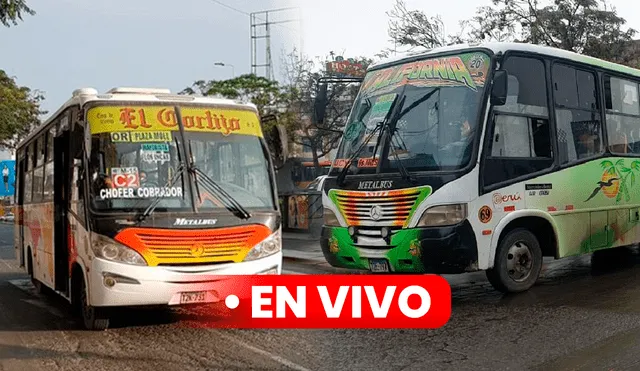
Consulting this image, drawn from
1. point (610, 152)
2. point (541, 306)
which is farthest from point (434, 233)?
point (610, 152)

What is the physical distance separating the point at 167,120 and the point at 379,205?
2.84m

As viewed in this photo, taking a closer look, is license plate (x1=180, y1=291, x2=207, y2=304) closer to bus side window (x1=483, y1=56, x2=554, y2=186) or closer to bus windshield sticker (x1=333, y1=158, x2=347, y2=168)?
bus windshield sticker (x1=333, y1=158, x2=347, y2=168)

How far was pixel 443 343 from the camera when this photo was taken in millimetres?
6938

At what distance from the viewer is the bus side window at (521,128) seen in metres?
9.11

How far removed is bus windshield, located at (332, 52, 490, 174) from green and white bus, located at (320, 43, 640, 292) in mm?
15

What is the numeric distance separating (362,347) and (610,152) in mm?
5865

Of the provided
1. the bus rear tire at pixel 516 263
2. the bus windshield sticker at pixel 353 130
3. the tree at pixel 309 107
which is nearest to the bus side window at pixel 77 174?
the bus windshield sticker at pixel 353 130

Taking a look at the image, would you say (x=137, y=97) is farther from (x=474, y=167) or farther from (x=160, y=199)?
(x=474, y=167)

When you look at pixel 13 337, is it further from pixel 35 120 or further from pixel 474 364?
pixel 35 120

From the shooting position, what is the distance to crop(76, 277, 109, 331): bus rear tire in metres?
7.86

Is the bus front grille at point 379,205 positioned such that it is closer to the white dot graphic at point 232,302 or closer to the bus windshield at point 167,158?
the bus windshield at point 167,158

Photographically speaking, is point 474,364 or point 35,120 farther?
point 35,120

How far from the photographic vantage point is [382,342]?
7.05 meters

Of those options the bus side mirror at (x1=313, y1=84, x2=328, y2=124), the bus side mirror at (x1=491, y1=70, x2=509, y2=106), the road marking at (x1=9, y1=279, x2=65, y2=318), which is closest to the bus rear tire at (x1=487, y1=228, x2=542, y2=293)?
the bus side mirror at (x1=491, y1=70, x2=509, y2=106)
